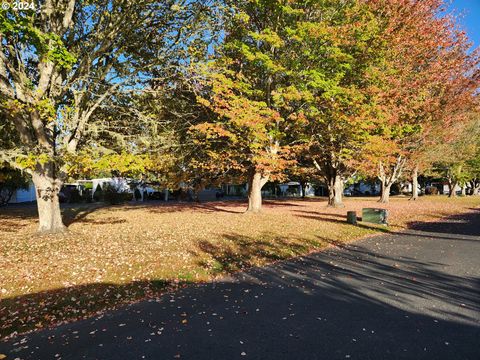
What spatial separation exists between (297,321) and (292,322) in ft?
0.30

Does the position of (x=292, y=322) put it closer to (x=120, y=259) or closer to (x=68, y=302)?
(x=68, y=302)

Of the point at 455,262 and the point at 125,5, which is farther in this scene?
the point at 125,5

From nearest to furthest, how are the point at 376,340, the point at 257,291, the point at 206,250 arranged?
the point at 376,340
the point at 257,291
the point at 206,250

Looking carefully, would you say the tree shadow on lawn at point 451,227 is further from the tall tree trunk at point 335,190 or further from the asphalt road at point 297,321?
the tall tree trunk at point 335,190

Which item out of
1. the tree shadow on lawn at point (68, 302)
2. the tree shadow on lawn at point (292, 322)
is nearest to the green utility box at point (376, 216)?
the tree shadow on lawn at point (292, 322)

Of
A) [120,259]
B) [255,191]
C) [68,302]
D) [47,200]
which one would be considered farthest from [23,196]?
[68,302]

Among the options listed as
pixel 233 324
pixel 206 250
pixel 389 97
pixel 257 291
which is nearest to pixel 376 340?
pixel 233 324

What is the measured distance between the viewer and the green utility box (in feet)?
55.7

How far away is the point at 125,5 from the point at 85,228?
955 centimetres

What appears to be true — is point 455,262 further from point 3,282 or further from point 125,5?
point 125,5

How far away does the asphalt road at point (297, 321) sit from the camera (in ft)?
14.8

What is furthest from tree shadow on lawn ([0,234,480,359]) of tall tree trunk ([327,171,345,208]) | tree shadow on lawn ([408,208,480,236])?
tall tree trunk ([327,171,345,208])

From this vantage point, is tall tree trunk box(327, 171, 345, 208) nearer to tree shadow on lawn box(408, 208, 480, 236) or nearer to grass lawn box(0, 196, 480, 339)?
tree shadow on lawn box(408, 208, 480, 236)

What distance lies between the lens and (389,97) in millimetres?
22547
